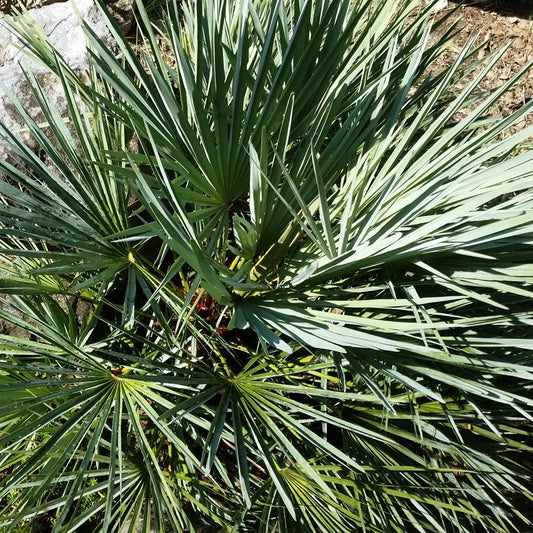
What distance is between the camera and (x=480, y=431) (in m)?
1.14

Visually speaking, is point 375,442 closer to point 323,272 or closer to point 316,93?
point 323,272

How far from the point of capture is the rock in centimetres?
146

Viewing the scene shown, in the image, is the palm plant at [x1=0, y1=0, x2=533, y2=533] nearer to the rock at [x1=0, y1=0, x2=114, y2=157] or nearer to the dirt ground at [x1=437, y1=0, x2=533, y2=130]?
the rock at [x1=0, y1=0, x2=114, y2=157]

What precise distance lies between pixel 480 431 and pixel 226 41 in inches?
40.0

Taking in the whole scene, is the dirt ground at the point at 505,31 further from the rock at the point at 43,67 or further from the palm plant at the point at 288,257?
the rock at the point at 43,67

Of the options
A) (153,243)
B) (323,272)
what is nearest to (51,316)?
(153,243)

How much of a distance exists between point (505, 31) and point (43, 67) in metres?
1.80

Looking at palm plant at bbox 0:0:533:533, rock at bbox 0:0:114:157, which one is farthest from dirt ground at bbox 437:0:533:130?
rock at bbox 0:0:114:157

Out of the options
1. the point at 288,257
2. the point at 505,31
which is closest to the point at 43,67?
the point at 288,257

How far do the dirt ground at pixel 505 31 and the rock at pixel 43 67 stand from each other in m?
1.41

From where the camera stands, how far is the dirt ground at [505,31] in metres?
2.15

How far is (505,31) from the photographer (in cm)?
217

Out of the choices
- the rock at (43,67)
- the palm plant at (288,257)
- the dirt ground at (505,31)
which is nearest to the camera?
the palm plant at (288,257)

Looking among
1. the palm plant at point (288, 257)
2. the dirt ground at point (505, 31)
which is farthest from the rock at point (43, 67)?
the dirt ground at point (505, 31)
